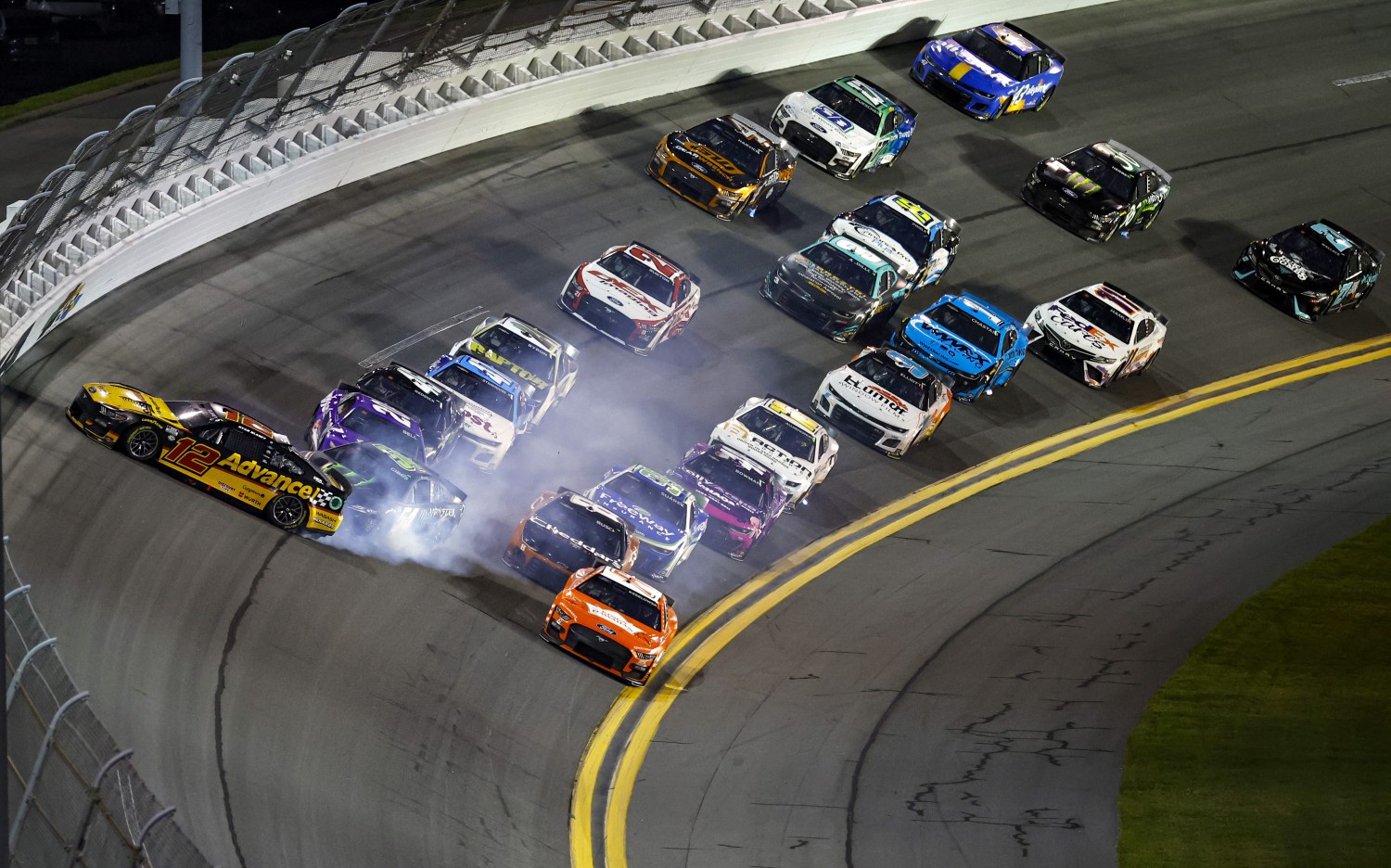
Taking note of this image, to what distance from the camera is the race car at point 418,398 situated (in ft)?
80.9

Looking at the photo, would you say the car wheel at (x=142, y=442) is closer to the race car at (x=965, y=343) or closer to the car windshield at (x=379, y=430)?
the car windshield at (x=379, y=430)

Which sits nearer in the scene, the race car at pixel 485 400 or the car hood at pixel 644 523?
the car hood at pixel 644 523

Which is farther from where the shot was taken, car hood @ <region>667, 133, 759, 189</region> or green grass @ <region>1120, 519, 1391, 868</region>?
car hood @ <region>667, 133, 759, 189</region>

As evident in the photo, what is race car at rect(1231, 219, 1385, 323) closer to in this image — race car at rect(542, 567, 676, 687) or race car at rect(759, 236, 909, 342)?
race car at rect(759, 236, 909, 342)

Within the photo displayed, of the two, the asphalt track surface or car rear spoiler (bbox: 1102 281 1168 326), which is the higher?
the asphalt track surface

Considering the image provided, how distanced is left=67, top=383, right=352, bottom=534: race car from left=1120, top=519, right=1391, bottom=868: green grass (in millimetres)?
11407

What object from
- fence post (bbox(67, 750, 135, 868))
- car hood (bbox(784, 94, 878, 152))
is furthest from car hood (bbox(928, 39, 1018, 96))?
fence post (bbox(67, 750, 135, 868))

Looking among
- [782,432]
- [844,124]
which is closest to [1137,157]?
[844,124]

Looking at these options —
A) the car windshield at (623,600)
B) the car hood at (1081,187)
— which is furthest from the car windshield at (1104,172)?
the car windshield at (623,600)

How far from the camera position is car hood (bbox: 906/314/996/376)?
29828mm

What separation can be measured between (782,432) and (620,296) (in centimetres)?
397

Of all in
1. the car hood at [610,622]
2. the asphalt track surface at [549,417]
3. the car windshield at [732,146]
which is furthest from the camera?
the car windshield at [732,146]

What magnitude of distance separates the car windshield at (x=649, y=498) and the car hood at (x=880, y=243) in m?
8.29

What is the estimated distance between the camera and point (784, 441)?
26703 mm
